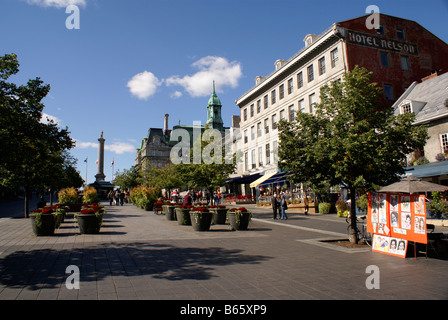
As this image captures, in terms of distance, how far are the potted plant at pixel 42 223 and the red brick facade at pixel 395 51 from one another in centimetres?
2647

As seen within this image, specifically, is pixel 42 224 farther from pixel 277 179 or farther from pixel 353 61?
pixel 353 61

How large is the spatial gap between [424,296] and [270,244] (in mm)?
5637

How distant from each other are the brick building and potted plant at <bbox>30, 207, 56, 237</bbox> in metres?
22.1

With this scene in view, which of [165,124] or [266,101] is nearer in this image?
[266,101]

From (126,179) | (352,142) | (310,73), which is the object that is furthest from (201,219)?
(126,179)

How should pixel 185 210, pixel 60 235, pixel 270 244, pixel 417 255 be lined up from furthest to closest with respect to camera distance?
pixel 185 210
pixel 60 235
pixel 270 244
pixel 417 255

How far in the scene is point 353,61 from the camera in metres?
27.6

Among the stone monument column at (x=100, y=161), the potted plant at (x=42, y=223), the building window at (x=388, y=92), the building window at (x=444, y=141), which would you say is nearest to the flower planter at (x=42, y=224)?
the potted plant at (x=42, y=223)

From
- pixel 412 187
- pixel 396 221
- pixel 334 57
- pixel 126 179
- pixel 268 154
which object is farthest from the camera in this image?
pixel 126 179

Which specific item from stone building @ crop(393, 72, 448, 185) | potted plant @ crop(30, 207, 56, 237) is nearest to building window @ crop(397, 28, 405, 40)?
stone building @ crop(393, 72, 448, 185)

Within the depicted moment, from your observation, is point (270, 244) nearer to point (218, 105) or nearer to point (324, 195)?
point (324, 195)

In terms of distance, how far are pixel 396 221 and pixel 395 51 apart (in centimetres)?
2775

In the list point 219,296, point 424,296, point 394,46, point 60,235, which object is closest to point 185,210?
point 60,235
